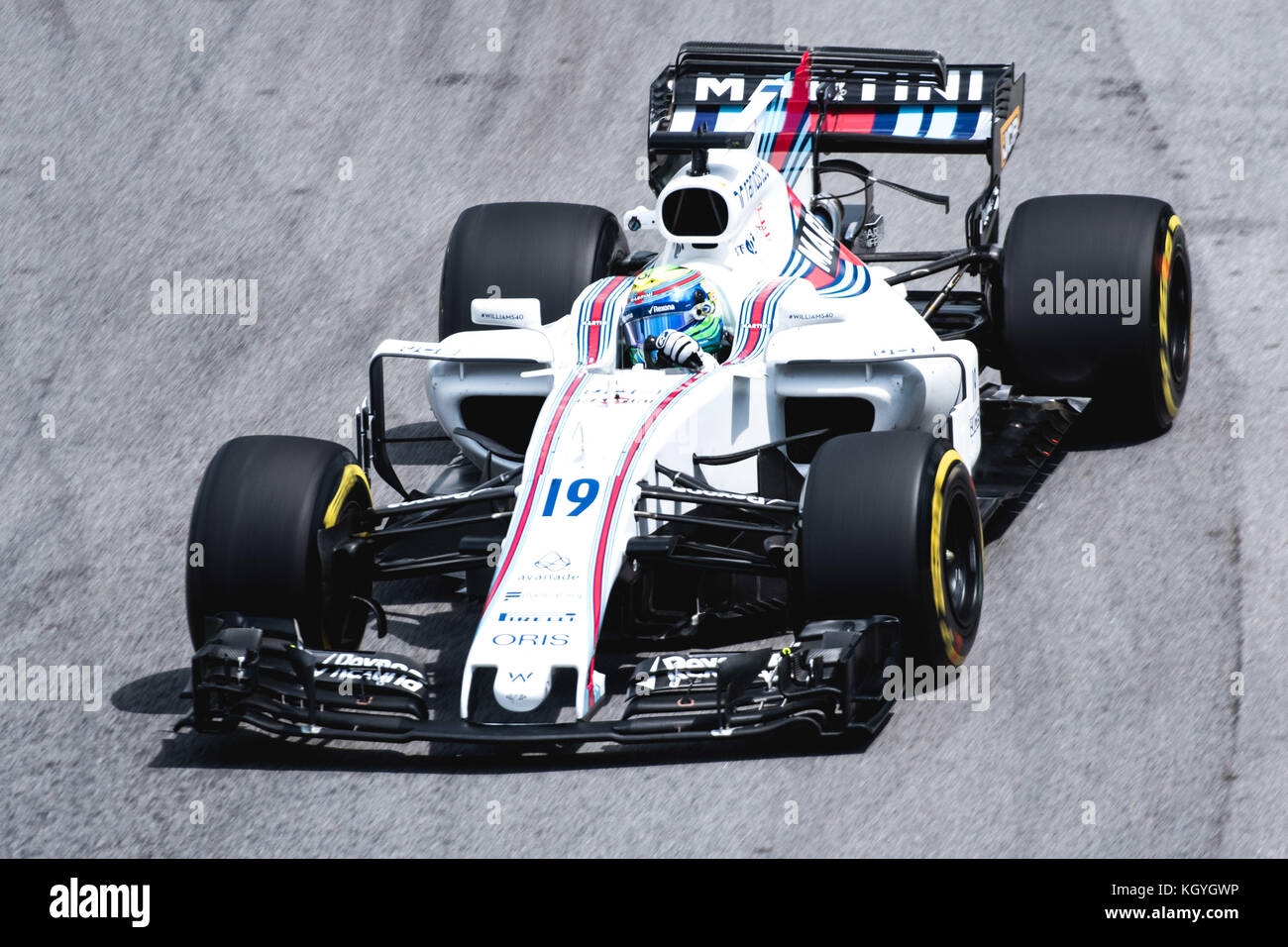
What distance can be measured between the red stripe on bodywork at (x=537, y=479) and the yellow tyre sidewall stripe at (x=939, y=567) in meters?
1.66

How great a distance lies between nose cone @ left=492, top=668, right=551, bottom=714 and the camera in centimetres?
806

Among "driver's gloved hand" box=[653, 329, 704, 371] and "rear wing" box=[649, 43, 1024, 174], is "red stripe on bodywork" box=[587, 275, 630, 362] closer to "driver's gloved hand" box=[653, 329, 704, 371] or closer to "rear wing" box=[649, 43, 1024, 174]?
"driver's gloved hand" box=[653, 329, 704, 371]

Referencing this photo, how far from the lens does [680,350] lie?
9.78m

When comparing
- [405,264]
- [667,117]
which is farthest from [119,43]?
[667,117]

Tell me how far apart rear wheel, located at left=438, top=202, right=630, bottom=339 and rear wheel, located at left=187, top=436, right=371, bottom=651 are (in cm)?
292

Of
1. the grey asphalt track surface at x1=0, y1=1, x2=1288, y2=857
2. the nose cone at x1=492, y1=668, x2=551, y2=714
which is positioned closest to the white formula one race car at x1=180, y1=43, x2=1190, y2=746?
the nose cone at x1=492, y1=668, x2=551, y2=714

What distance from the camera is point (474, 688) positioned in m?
8.33

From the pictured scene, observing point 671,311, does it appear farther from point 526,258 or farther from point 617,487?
point 526,258

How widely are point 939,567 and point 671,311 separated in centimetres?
202

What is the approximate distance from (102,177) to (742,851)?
9.96 meters

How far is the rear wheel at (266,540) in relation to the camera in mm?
8758

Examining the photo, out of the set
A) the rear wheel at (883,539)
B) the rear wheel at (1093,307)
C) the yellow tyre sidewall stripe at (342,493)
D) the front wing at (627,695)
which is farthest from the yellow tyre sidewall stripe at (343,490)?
the rear wheel at (1093,307)

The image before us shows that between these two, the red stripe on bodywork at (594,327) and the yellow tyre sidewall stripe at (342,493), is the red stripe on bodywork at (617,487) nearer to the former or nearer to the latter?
the red stripe on bodywork at (594,327)

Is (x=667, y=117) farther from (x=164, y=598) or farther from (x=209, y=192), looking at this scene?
(x=209, y=192)
